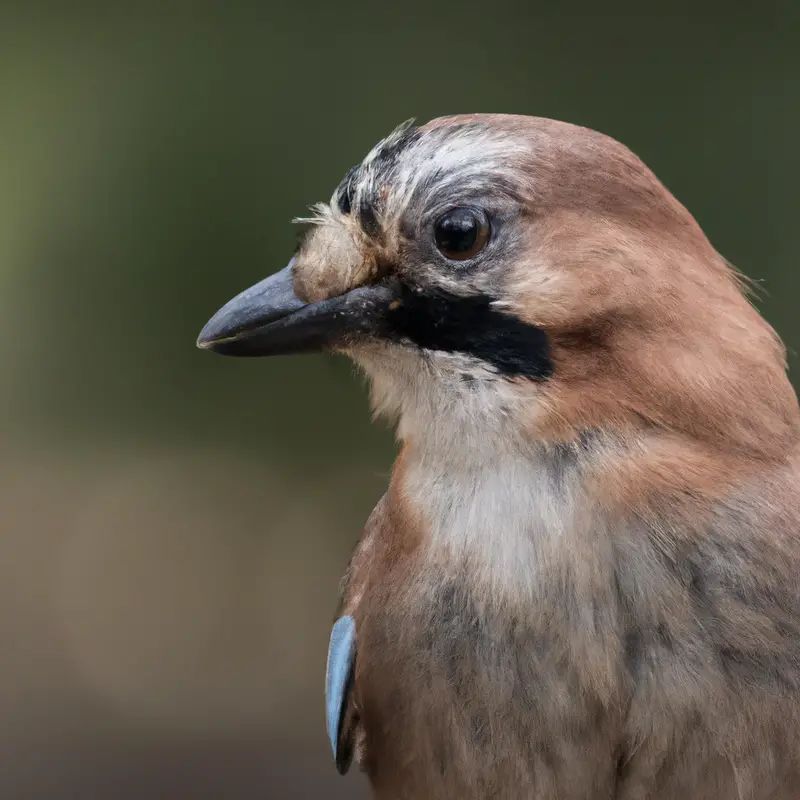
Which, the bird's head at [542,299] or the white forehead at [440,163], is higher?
the white forehead at [440,163]

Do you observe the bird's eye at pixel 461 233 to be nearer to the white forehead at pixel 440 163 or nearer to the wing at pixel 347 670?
the white forehead at pixel 440 163

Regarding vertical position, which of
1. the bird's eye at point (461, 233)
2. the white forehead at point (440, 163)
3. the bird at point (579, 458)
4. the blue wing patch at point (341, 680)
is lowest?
the blue wing patch at point (341, 680)

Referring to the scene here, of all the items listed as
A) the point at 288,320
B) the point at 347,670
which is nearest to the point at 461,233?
the point at 288,320

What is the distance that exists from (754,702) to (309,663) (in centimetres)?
359

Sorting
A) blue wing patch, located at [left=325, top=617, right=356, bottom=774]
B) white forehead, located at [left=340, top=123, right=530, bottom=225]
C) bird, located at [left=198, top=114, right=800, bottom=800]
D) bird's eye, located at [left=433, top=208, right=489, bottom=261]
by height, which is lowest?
blue wing patch, located at [left=325, top=617, right=356, bottom=774]

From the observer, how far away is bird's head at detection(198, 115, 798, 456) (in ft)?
5.30

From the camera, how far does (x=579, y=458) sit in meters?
1.63

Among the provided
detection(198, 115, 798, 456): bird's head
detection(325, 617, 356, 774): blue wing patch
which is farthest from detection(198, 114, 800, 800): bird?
detection(325, 617, 356, 774): blue wing patch

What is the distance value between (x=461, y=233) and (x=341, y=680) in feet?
3.01

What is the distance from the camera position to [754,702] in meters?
1.66

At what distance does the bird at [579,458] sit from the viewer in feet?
5.33

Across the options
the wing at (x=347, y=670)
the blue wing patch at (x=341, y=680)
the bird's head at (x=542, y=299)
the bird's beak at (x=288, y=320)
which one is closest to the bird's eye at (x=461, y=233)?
the bird's head at (x=542, y=299)

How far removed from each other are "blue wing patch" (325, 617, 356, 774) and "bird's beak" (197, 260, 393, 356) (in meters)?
0.60

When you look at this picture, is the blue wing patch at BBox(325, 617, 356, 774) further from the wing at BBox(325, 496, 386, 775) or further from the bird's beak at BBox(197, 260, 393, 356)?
the bird's beak at BBox(197, 260, 393, 356)
